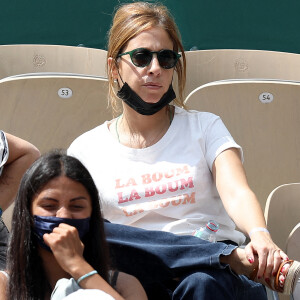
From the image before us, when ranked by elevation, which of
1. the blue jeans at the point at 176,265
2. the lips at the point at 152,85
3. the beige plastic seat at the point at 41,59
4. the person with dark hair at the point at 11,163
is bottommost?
the blue jeans at the point at 176,265

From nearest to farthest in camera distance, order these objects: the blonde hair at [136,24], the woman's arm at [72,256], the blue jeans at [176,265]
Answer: the woman's arm at [72,256] → the blue jeans at [176,265] → the blonde hair at [136,24]

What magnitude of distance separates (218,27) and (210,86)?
1.24m

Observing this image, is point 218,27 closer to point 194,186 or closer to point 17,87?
point 17,87

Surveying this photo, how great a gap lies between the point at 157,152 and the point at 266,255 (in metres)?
0.64

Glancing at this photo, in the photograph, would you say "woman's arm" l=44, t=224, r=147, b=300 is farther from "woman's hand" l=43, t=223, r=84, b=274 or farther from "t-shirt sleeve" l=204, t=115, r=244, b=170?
"t-shirt sleeve" l=204, t=115, r=244, b=170

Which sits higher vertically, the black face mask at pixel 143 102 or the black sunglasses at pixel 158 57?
the black sunglasses at pixel 158 57

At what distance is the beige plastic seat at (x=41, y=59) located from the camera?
3.95 meters

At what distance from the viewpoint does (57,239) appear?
189 cm

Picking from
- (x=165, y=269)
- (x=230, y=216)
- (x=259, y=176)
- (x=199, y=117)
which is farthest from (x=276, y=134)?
(x=165, y=269)

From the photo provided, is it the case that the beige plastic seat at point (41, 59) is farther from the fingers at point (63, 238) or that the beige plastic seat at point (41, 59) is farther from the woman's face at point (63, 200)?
the fingers at point (63, 238)

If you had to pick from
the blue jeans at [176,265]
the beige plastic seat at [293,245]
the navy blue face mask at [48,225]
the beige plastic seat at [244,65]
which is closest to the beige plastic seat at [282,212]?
the beige plastic seat at [293,245]

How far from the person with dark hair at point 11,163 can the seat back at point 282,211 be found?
83 centimetres

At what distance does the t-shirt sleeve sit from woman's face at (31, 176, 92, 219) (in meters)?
0.59

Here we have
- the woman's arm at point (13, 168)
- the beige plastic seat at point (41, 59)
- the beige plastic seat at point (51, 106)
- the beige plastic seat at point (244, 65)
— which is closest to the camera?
the woman's arm at point (13, 168)
